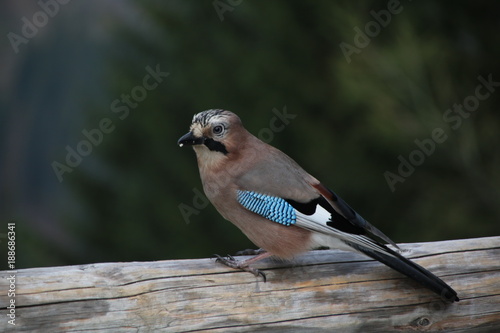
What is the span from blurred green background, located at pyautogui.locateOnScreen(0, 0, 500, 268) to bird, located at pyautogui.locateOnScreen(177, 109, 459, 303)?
5.87 feet

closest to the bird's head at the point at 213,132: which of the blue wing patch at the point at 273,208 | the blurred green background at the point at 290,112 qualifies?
the blue wing patch at the point at 273,208

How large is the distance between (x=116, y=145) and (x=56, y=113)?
266 centimetres

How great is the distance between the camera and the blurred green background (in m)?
5.09

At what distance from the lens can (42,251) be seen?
623cm

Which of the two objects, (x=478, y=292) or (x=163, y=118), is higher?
(x=163, y=118)

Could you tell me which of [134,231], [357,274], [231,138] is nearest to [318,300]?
[357,274]

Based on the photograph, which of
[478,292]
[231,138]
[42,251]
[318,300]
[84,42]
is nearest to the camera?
[318,300]

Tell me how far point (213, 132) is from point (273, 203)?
16.8 inches

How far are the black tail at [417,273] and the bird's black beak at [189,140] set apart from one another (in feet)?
3.09

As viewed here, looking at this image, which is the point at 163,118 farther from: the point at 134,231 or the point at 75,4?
the point at 75,4

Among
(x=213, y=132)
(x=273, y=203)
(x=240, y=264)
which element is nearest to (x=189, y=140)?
(x=213, y=132)

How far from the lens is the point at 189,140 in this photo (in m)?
3.39

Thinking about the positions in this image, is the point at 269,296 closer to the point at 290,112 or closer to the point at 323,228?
the point at 323,228

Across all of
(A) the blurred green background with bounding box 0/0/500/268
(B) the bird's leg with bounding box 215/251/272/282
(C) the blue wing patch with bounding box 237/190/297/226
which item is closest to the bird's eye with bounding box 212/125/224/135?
(C) the blue wing patch with bounding box 237/190/297/226
